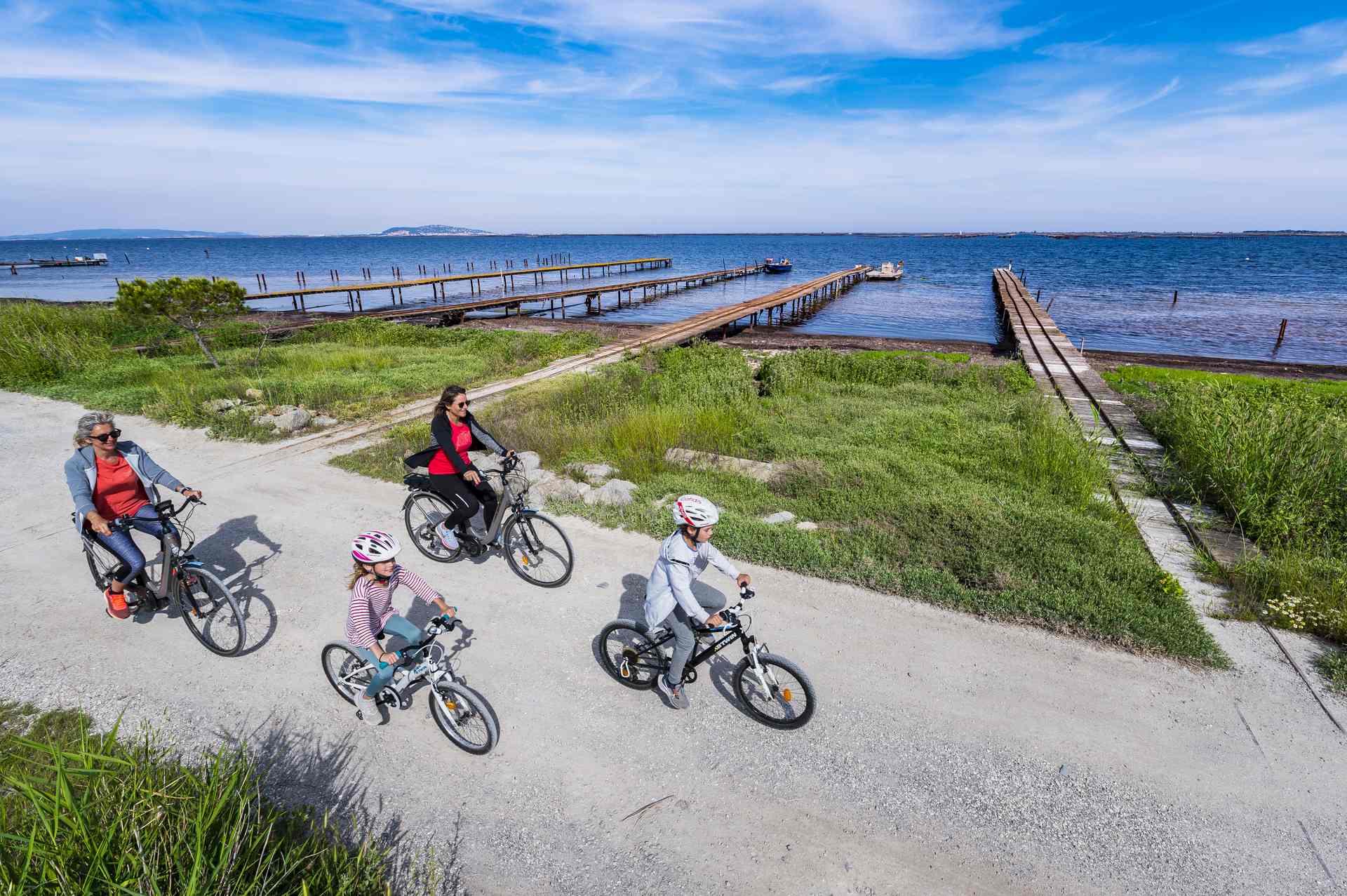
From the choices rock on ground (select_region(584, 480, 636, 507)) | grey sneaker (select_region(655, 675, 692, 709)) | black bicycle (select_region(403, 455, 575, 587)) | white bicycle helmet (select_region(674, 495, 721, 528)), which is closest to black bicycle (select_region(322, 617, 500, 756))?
grey sneaker (select_region(655, 675, 692, 709))

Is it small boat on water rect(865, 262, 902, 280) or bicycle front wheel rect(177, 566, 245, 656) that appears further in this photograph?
small boat on water rect(865, 262, 902, 280)

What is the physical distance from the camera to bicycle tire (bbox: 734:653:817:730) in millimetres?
4477

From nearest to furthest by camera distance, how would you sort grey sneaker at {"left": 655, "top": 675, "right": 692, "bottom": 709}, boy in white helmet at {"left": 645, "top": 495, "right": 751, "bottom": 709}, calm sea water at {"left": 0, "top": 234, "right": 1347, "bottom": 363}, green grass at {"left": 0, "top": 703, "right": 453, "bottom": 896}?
green grass at {"left": 0, "top": 703, "right": 453, "bottom": 896}
boy in white helmet at {"left": 645, "top": 495, "right": 751, "bottom": 709}
grey sneaker at {"left": 655, "top": 675, "right": 692, "bottom": 709}
calm sea water at {"left": 0, "top": 234, "right": 1347, "bottom": 363}

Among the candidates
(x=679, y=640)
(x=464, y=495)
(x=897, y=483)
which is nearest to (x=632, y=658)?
(x=679, y=640)

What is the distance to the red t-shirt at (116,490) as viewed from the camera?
5504 mm

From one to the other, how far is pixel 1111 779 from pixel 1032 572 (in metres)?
2.85

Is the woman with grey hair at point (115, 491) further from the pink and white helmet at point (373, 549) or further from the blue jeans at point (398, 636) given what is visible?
the blue jeans at point (398, 636)

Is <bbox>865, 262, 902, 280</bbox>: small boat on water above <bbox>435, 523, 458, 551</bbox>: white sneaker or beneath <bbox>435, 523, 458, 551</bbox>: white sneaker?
above

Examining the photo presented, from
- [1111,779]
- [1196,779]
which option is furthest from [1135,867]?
[1196,779]

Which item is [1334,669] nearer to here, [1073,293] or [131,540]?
[131,540]

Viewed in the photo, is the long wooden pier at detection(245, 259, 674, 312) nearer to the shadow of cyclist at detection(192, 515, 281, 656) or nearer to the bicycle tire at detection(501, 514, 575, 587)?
the shadow of cyclist at detection(192, 515, 281, 656)

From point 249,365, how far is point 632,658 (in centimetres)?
1963

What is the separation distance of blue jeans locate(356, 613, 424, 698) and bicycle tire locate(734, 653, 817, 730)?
8.30 ft

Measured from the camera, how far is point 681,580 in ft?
14.4
